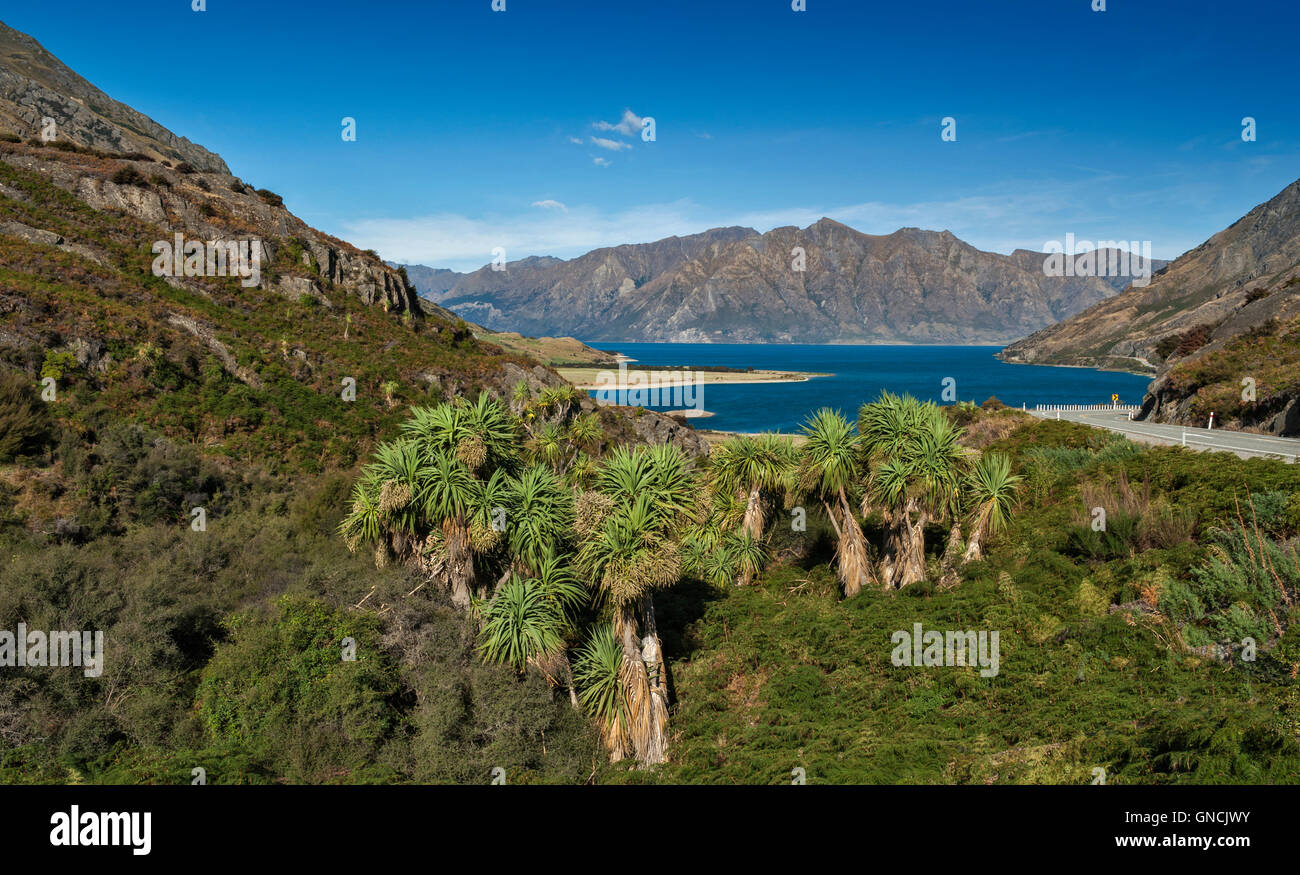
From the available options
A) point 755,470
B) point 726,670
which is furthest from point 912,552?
point 726,670

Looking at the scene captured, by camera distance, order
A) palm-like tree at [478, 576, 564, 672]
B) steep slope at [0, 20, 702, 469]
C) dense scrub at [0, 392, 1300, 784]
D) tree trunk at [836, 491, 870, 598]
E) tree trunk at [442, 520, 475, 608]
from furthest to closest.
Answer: steep slope at [0, 20, 702, 469] < tree trunk at [836, 491, 870, 598] < tree trunk at [442, 520, 475, 608] < palm-like tree at [478, 576, 564, 672] < dense scrub at [0, 392, 1300, 784]

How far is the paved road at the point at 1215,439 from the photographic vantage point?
28.2 metres

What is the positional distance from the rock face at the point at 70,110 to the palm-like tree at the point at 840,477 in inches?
3167

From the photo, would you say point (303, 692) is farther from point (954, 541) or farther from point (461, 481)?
point (954, 541)

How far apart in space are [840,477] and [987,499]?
14.4 feet

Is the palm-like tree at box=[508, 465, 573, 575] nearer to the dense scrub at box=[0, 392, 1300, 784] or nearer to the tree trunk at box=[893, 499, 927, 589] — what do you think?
the dense scrub at box=[0, 392, 1300, 784]

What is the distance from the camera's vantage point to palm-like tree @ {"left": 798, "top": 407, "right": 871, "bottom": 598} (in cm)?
1914

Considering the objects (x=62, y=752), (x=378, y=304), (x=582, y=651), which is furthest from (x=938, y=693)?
(x=378, y=304)

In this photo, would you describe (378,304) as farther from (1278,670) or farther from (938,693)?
(1278,670)

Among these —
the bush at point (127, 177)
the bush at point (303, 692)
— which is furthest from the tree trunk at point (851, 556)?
the bush at point (127, 177)

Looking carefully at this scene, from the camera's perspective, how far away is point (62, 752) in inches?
436

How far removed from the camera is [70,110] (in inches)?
3954

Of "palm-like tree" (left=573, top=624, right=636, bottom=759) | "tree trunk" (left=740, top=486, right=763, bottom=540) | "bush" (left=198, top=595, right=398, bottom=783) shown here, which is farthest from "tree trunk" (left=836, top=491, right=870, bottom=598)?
"bush" (left=198, top=595, right=398, bottom=783)

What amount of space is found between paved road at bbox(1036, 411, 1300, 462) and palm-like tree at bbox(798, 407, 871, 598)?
17.2 m
